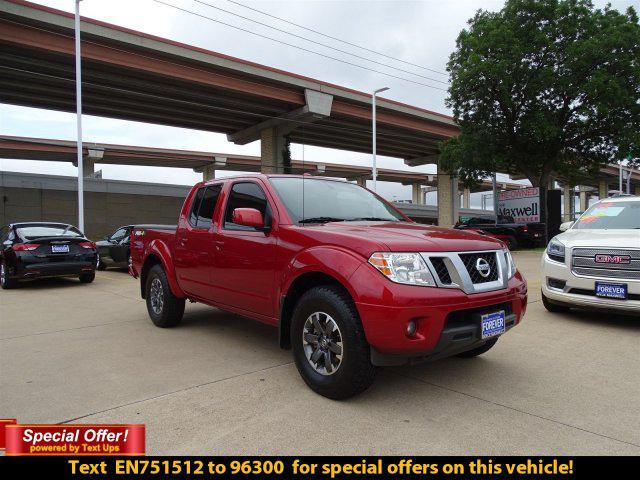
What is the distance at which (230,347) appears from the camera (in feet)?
15.8

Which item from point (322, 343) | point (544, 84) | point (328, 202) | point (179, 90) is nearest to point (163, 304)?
point (328, 202)

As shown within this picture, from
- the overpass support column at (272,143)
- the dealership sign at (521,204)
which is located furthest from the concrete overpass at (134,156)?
the dealership sign at (521,204)

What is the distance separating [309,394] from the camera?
348cm

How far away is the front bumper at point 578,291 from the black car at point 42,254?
9.08m

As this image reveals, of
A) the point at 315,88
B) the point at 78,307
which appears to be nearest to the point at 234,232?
the point at 78,307

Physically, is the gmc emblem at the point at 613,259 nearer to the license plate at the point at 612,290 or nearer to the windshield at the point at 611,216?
the license plate at the point at 612,290

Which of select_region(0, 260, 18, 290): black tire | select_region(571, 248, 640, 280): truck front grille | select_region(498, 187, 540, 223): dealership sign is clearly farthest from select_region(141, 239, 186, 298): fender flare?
select_region(498, 187, 540, 223): dealership sign

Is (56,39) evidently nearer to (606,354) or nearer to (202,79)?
(202,79)

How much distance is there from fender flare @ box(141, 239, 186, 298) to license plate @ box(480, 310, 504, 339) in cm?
345

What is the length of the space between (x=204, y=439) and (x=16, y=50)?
78.4 ft

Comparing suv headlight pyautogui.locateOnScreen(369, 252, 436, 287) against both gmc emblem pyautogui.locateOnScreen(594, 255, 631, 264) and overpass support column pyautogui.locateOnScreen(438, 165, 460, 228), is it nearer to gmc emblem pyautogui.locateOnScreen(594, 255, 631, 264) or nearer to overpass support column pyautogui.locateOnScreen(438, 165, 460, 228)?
gmc emblem pyautogui.locateOnScreen(594, 255, 631, 264)

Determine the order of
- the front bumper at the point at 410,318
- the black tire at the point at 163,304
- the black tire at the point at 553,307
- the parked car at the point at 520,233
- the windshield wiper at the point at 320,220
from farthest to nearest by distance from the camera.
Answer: the parked car at the point at 520,233 < the black tire at the point at 553,307 < the black tire at the point at 163,304 < the windshield wiper at the point at 320,220 < the front bumper at the point at 410,318

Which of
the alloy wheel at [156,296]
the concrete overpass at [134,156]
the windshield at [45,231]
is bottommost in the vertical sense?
the alloy wheel at [156,296]

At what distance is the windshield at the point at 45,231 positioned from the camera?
977cm
